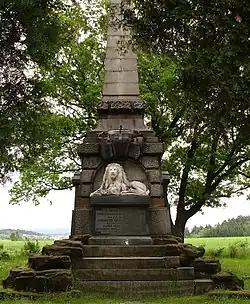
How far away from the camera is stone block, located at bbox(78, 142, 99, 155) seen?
13.5 m

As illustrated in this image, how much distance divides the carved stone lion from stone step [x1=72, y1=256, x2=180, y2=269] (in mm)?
1635

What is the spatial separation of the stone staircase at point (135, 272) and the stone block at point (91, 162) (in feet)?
6.58

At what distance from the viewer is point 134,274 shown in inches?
459

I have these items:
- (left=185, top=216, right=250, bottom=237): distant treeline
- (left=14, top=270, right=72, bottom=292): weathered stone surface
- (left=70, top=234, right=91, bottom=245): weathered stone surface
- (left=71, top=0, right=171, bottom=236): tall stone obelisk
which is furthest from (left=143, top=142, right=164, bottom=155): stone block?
(left=185, top=216, right=250, bottom=237): distant treeline

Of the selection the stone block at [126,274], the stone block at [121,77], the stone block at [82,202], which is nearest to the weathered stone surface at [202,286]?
the stone block at [126,274]

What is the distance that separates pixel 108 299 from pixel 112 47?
661cm

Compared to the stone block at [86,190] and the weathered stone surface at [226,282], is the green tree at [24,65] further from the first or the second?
the weathered stone surface at [226,282]

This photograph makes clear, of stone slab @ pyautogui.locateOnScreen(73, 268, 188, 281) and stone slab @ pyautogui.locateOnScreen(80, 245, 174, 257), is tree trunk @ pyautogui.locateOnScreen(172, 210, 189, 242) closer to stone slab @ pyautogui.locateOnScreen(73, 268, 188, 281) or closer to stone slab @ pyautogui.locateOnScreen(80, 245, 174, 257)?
stone slab @ pyautogui.locateOnScreen(80, 245, 174, 257)

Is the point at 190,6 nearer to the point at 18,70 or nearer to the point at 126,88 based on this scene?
the point at 126,88

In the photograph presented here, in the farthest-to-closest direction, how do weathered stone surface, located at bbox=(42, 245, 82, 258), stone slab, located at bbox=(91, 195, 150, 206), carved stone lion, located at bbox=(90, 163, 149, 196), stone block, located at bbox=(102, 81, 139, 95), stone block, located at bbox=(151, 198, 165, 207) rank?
stone block, located at bbox=(102, 81, 139, 95) → stone block, located at bbox=(151, 198, 165, 207) → carved stone lion, located at bbox=(90, 163, 149, 196) → stone slab, located at bbox=(91, 195, 150, 206) → weathered stone surface, located at bbox=(42, 245, 82, 258)

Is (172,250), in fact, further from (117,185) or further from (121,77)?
(121,77)

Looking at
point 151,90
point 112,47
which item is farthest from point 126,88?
point 151,90

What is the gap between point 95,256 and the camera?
40.7 ft

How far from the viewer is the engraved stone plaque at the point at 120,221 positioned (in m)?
12.9
